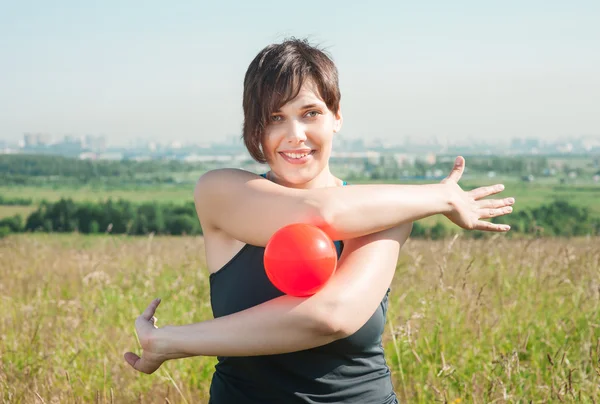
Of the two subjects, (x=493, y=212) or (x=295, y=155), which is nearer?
(x=295, y=155)

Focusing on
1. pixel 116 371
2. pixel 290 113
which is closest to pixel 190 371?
pixel 116 371

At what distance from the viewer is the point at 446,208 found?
2.18m

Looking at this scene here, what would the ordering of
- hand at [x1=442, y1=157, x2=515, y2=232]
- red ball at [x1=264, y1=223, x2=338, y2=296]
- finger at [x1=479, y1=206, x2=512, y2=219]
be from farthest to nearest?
finger at [x1=479, y1=206, x2=512, y2=219] → hand at [x1=442, y1=157, x2=515, y2=232] → red ball at [x1=264, y1=223, x2=338, y2=296]

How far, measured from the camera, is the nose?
2.14 metres

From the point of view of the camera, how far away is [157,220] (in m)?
12.3

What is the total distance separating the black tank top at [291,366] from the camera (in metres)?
2.06

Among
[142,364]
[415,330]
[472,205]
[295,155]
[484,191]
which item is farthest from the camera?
[415,330]

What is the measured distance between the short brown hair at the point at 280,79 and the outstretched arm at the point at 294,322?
550 mm

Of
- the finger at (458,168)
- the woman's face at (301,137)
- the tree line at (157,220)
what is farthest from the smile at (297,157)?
the tree line at (157,220)

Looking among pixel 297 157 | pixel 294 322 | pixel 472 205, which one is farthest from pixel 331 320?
pixel 472 205

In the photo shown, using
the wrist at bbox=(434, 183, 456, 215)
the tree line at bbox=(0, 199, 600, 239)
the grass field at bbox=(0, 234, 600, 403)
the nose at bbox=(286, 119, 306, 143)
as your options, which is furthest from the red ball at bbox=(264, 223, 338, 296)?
the tree line at bbox=(0, 199, 600, 239)

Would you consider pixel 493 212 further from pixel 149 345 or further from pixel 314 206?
pixel 149 345

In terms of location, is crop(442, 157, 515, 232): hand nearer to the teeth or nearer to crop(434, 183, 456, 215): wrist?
crop(434, 183, 456, 215): wrist

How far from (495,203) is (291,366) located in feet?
3.15
